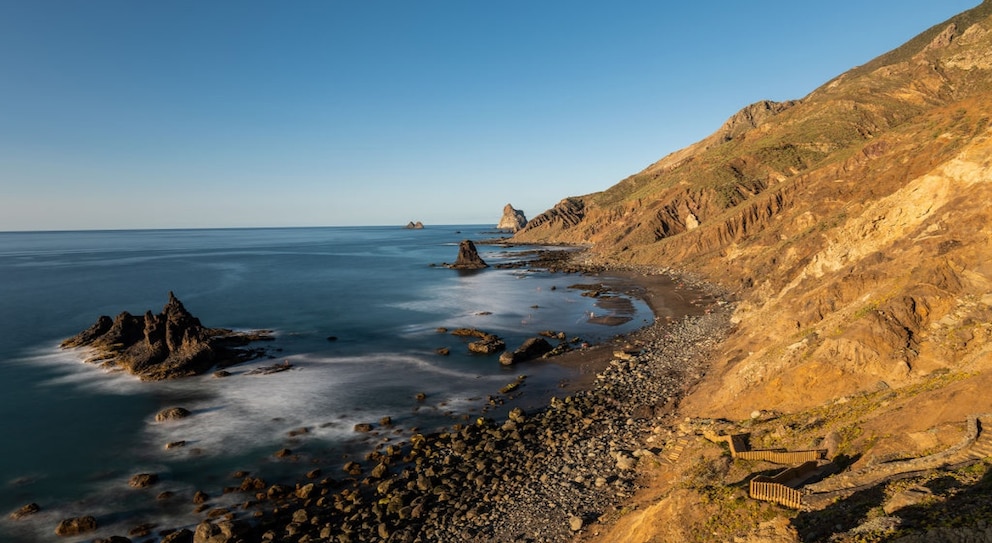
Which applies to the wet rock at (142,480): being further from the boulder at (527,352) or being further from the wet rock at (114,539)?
the boulder at (527,352)

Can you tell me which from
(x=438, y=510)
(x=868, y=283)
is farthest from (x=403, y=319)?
(x=868, y=283)

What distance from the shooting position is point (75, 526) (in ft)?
71.5

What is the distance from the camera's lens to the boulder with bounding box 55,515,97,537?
2158cm

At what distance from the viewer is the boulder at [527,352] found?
43403 millimetres

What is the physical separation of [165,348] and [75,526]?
27.9m

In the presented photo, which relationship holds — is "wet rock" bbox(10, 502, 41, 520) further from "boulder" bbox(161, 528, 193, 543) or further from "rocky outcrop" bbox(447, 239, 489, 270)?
"rocky outcrop" bbox(447, 239, 489, 270)

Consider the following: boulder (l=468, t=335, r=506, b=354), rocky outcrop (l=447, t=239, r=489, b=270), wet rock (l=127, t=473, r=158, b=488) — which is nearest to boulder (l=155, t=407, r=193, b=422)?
wet rock (l=127, t=473, r=158, b=488)

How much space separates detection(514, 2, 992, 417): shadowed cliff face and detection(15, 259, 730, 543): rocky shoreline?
6200 mm

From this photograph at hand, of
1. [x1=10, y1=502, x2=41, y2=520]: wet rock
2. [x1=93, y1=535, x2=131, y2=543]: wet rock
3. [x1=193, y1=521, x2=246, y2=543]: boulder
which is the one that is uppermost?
[x1=193, y1=521, x2=246, y2=543]: boulder

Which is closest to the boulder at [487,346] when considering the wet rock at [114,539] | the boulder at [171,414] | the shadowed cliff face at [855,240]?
the shadowed cliff face at [855,240]

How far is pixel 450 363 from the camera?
44781 mm

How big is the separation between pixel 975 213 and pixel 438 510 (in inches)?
1217

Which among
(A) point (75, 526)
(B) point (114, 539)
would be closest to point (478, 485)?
(B) point (114, 539)

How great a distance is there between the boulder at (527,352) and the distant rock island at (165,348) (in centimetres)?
2678
